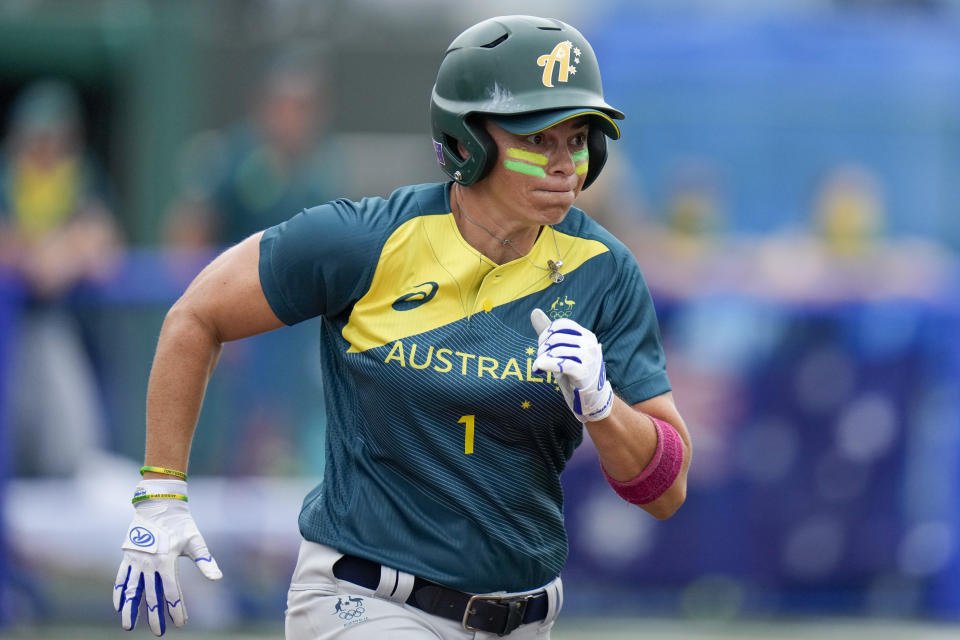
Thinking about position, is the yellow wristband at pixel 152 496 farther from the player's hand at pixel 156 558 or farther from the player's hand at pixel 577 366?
the player's hand at pixel 577 366

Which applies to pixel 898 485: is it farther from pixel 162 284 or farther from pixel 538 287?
pixel 538 287

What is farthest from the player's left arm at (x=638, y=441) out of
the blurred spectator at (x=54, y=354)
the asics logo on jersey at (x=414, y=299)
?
the blurred spectator at (x=54, y=354)

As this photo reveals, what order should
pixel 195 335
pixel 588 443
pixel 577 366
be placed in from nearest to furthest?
pixel 577 366 < pixel 195 335 < pixel 588 443

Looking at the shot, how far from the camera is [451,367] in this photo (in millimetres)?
3750

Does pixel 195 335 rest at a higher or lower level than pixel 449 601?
higher

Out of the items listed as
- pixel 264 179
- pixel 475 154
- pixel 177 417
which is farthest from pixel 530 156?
pixel 264 179

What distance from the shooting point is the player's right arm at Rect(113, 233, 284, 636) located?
3.80 m

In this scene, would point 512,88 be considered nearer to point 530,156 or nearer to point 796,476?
point 530,156

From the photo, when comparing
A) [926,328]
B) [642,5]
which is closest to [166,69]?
[642,5]

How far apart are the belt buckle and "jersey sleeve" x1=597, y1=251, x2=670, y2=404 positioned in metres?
0.58

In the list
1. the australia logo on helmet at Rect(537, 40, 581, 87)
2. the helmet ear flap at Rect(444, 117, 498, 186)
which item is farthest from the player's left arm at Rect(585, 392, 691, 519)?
the australia logo on helmet at Rect(537, 40, 581, 87)

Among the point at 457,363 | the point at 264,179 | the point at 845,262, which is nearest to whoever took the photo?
the point at 457,363

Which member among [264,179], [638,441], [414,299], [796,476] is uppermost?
[414,299]

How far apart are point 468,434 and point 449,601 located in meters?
0.42
